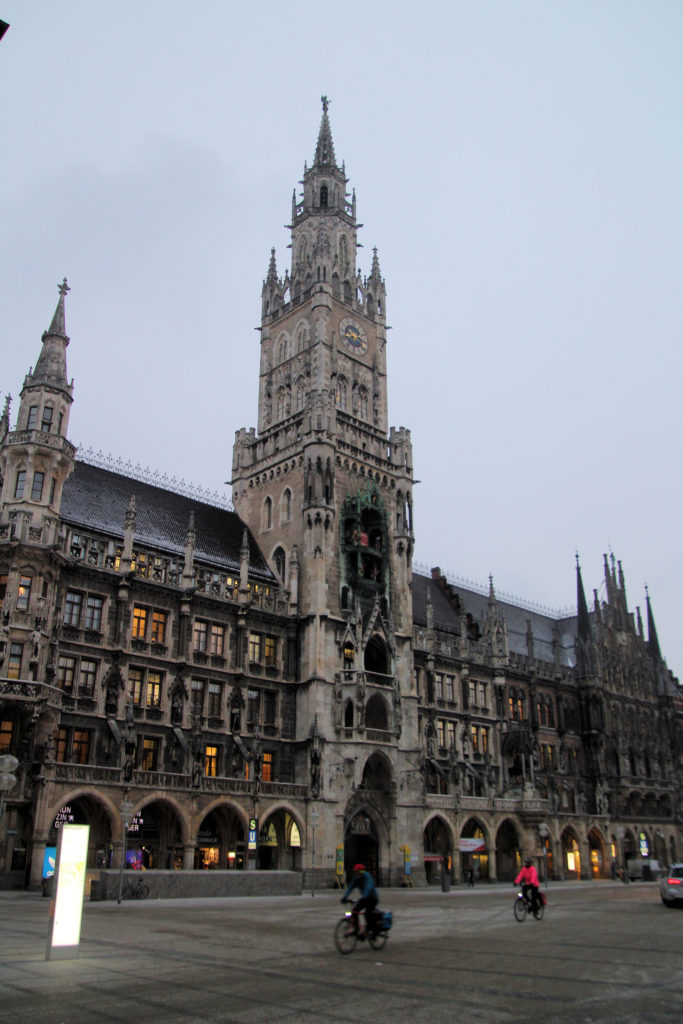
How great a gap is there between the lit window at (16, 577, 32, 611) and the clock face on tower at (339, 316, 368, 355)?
31.6m

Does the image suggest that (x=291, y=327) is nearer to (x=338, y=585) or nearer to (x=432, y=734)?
(x=338, y=585)

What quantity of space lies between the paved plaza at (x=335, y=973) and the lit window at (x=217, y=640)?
23.5 metres

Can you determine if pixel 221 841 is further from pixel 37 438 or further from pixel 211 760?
pixel 37 438

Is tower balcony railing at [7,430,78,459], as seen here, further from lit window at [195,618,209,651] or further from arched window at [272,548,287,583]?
arched window at [272,548,287,583]

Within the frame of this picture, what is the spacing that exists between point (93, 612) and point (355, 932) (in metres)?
29.6

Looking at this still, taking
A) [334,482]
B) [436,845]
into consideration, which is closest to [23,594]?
[334,482]

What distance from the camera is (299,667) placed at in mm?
51125

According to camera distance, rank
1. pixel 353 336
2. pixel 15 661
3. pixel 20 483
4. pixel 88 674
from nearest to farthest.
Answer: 1. pixel 15 661
2. pixel 88 674
3. pixel 20 483
4. pixel 353 336

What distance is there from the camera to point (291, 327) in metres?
63.9

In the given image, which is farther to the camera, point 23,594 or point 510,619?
point 510,619

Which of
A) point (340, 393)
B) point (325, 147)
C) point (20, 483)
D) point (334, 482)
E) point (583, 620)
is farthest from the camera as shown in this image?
point (583, 620)

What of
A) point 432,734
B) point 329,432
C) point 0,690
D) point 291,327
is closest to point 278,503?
point 329,432

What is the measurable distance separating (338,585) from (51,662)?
19.2 metres

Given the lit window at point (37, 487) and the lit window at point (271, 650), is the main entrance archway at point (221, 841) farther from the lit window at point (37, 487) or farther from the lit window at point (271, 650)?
the lit window at point (37, 487)
